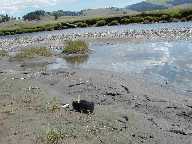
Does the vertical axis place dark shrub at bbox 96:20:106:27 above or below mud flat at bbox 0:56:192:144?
below

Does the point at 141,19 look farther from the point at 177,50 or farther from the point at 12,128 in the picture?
the point at 12,128

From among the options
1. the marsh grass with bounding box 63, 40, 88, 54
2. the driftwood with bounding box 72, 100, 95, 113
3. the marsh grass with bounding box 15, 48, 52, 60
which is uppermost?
the driftwood with bounding box 72, 100, 95, 113

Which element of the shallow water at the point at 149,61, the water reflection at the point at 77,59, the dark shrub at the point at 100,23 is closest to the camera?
the shallow water at the point at 149,61

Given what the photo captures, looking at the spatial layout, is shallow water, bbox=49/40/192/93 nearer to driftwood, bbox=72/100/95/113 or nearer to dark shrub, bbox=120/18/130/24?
driftwood, bbox=72/100/95/113

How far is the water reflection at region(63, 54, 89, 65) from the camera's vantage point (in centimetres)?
3849

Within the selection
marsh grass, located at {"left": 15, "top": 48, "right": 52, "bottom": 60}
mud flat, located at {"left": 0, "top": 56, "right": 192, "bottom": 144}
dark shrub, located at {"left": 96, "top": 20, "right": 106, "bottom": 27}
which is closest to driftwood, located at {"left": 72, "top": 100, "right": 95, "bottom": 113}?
mud flat, located at {"left": 0, "top": 56, "right": 192, "bottom": 144}

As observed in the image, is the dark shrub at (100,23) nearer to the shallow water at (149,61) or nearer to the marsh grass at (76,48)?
the shallow water at (149,61)

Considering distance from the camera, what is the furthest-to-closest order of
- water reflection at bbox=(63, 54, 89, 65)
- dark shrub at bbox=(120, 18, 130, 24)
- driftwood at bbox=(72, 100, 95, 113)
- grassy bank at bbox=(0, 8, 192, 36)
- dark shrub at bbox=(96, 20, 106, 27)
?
dark shrub at bbox=(96, 20, 106, 27)
dark shrub at bbox=(120, 18, 130, 24)
grassy bank at bbox=(0, 8, 192, 36)
water reflection at bbox=(63, 54, 89, 65)
driftwood at bbox=(72, 100, 95, 113)

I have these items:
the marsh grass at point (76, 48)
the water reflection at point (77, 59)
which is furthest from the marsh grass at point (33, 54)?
the water reflection at point (77, 59)

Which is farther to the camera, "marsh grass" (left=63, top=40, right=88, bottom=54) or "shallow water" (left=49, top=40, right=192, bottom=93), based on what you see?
"marsh grass" (left=63, top=40, right=88, bottom=54)

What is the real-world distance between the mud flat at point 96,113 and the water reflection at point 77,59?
11.3 metres

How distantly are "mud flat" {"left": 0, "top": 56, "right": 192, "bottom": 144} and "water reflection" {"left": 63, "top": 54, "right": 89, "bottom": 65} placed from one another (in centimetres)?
1131

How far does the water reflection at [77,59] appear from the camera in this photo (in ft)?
126

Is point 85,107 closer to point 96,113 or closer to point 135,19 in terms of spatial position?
point 96,113
